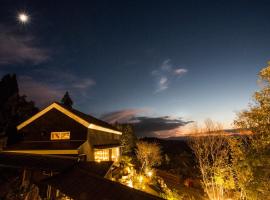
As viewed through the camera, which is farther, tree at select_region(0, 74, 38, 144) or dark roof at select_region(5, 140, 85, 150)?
tree at select_region(0, 74, 38, 144)

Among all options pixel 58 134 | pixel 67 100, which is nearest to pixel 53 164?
pixel 58 134

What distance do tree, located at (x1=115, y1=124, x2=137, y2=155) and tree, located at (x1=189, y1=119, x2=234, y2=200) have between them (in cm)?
1656

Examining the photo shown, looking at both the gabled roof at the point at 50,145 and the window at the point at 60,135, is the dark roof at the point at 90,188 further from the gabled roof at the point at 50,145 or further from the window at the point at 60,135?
the window at the point at 60,135

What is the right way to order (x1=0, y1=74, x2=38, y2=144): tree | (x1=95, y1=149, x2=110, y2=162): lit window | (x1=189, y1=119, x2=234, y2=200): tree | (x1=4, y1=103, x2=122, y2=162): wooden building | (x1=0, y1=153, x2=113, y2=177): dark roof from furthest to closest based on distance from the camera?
(x1=0, y1=74, x2=38, y2=144): tree < (x1=95, y1=149, x2=110, y2=162): lit window < (x1=4, y1=103, x2=122, y2=162): wooden building < (x1=189, y1=119, x2=234, y2=200): tree < (x1=0, y1=153, x2=113, y2=177): dark roof

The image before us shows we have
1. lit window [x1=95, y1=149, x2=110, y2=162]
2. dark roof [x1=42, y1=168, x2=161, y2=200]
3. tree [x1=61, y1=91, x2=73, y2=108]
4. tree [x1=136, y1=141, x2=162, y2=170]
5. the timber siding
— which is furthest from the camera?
tree [x1=61, y1=91, x2=73, y2=108]

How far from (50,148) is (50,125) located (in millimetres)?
3221

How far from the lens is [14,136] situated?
22672 mm

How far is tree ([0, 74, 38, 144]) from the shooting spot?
22.5m

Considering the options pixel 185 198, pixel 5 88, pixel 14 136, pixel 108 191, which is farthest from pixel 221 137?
pixel 5 88

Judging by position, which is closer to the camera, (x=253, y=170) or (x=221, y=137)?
(x=253, y=170)

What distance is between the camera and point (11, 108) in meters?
23.8

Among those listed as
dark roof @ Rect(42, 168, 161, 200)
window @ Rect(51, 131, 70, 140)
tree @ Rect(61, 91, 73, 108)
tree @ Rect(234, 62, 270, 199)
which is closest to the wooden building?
window @ Rect(51, 131, 70, 140)

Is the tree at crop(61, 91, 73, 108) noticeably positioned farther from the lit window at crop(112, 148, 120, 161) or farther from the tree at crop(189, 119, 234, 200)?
the tree at crop(189, 119, 234, 200)

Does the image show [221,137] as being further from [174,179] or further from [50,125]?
[50,125]
